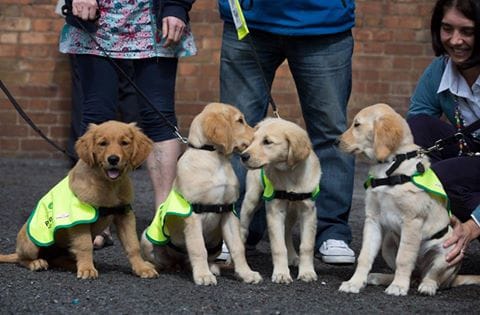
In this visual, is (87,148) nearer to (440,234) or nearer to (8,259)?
(8,259)

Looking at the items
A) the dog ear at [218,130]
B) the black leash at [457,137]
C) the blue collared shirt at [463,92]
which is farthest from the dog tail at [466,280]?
the dog ear at [218,130]

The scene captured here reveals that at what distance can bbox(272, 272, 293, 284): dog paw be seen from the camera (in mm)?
5023

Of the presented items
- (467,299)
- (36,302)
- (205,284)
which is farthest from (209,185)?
(467,299)

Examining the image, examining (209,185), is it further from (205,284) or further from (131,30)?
(131,30)

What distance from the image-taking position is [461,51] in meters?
5.25

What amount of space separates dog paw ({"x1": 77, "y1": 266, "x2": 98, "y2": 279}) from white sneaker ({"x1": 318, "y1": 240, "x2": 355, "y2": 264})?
4.27 feet

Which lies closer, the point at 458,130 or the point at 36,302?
the point at 36,302

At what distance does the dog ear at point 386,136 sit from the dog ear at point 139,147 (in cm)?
113

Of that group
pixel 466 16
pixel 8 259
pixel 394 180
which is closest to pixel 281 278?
pixel 394 180

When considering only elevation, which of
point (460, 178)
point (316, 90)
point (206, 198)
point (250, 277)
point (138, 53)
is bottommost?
point (250, 277)

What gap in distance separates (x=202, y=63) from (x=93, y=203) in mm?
4704

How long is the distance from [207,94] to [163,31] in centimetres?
393

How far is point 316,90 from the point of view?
5.66m

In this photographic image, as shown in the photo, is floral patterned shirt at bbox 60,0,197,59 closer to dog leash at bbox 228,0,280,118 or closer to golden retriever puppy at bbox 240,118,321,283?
dog leash at bbox 228,0,280,118
